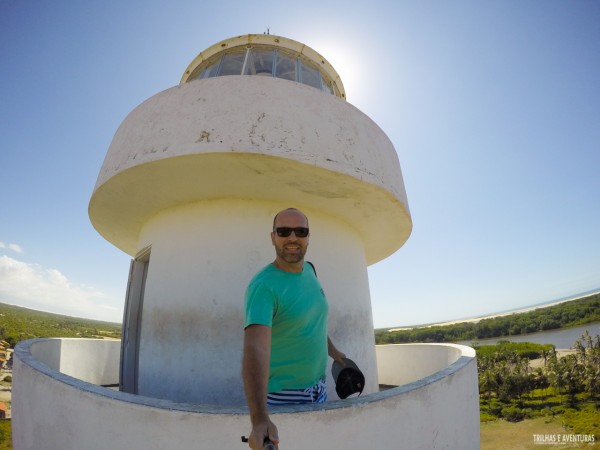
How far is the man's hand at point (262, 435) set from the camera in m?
1.51

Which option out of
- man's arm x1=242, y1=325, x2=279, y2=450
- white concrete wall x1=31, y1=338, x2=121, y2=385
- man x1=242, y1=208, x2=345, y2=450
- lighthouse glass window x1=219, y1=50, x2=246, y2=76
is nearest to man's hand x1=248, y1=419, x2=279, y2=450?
man's arm x1=242, y1=325, x2=279, y2=450

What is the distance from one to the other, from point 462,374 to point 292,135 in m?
3.50

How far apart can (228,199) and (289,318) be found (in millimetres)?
3248

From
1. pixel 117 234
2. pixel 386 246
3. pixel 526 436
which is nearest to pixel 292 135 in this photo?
pixel 386 246

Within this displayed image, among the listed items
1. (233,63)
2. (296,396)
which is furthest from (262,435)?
(233,63)

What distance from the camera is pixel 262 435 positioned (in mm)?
1513

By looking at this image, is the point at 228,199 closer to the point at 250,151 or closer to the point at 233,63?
the point at 250,151

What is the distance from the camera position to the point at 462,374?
→ 12.9ft

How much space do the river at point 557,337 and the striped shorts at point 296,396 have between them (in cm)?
9182

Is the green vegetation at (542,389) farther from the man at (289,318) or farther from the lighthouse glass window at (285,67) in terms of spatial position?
the man at (289,318)

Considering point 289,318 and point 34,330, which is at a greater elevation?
point 289,318

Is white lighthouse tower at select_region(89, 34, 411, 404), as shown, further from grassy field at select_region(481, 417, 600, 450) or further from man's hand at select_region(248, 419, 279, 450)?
grassy field at select_region(481, 417, 600, 450)

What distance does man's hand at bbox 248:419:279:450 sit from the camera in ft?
4.94

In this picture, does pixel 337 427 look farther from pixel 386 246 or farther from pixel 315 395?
pixel 386 246
